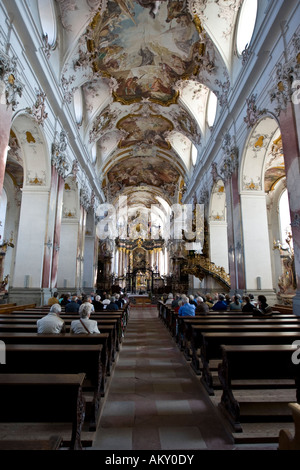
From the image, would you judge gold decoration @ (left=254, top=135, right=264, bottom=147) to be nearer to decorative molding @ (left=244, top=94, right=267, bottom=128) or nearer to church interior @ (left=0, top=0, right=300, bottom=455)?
church interior @ (left=0, top=0, right=300, bottom=455)

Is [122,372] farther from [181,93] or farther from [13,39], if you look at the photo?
[181,93]

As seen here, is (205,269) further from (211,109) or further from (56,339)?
(56,339)

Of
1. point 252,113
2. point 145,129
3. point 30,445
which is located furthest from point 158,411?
point 145,129

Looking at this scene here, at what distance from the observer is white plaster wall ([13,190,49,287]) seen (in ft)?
31.9

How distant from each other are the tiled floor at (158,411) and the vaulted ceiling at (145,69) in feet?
36.3

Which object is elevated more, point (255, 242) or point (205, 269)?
point (255, 242)

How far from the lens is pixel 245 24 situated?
10.1 metres

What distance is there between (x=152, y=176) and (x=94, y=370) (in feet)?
82.2

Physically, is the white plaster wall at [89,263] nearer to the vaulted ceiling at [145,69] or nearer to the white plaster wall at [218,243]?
the vaulted ceiling at [145,69]

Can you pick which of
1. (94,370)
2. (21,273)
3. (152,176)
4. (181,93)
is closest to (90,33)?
(181,93)

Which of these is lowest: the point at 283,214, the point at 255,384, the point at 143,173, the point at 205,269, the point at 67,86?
the point at 255,384

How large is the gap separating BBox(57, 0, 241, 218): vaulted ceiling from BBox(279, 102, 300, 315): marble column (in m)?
5.67

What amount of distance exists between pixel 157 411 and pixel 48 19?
39.1ft

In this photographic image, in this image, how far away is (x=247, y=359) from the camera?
2809mm
